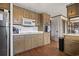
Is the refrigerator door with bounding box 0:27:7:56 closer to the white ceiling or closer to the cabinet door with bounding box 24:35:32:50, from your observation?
the cabinet door with bounding box 24:35:32:50

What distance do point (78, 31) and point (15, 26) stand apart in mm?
1162

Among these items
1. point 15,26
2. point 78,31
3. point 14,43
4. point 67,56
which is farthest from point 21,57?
point 78,31

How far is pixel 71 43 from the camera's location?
2297mm

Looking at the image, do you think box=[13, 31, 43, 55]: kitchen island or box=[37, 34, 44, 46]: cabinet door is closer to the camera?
box=[13, 31, 43, 55]: kitchen island

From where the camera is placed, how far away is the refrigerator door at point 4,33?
7.29ft

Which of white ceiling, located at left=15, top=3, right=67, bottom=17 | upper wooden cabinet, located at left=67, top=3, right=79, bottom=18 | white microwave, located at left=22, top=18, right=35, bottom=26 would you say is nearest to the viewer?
white ceiling, located at left=15, top=3, right=67, bottom=17

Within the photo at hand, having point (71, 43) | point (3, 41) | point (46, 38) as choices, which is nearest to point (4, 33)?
point (3, 41)

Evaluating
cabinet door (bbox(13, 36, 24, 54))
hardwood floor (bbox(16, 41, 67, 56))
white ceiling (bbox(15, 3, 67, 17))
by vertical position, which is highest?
white ceiling (bbox(15, 3, 67, 17))

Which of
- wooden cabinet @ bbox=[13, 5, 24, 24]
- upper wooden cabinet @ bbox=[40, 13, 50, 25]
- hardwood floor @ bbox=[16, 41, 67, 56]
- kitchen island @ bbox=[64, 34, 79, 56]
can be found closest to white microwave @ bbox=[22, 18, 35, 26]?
wooden cabinet @ bbox=[13, 5, 24, 24]

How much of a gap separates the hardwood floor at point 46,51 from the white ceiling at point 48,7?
1.90 feet

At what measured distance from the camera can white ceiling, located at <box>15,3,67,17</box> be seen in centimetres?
207

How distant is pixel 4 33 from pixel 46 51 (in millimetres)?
866

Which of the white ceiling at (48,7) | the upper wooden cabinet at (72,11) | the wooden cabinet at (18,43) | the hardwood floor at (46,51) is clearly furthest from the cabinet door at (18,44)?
the upper wooden cabinet at (72,11)

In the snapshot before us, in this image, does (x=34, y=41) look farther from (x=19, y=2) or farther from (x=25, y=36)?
(x=19, y=2)
